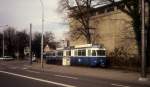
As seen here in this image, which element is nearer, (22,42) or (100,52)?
(100,52)

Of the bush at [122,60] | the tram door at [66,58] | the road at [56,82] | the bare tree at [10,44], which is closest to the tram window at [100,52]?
the bush at [122,60]

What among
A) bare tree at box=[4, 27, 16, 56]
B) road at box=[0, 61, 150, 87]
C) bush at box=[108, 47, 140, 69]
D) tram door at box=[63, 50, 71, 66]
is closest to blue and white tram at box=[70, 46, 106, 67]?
bush at box=[108, 47, 140, 69]

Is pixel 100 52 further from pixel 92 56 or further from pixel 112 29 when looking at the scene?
pixel 112 29

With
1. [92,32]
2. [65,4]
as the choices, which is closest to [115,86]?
[65,4]

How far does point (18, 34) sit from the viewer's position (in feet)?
447

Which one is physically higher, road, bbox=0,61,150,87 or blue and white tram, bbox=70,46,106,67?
blue and white tram, bbox=70,46,106,67

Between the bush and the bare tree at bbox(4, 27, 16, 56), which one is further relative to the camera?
the bare tree at bbox(4, 27, 16, 56)

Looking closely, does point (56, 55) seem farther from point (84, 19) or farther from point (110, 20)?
point (110, 20)

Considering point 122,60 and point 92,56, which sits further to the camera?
point 92,56

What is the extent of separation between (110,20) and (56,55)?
14750 mm

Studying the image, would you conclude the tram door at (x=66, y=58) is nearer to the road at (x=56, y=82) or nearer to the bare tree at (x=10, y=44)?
the road at (x=56, y=82)

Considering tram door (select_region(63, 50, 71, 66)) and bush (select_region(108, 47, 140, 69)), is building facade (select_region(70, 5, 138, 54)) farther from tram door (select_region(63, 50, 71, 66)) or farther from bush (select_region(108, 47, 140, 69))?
tram door (select_region(63, 50, 71, 66))

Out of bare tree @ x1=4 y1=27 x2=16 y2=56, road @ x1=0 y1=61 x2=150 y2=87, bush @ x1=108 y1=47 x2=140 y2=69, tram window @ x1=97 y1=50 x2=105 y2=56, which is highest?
bare tree @ x1=4 y1=27 x2=16 y2=56

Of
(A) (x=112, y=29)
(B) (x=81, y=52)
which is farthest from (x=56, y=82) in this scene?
(A) (x=112, y=29)
